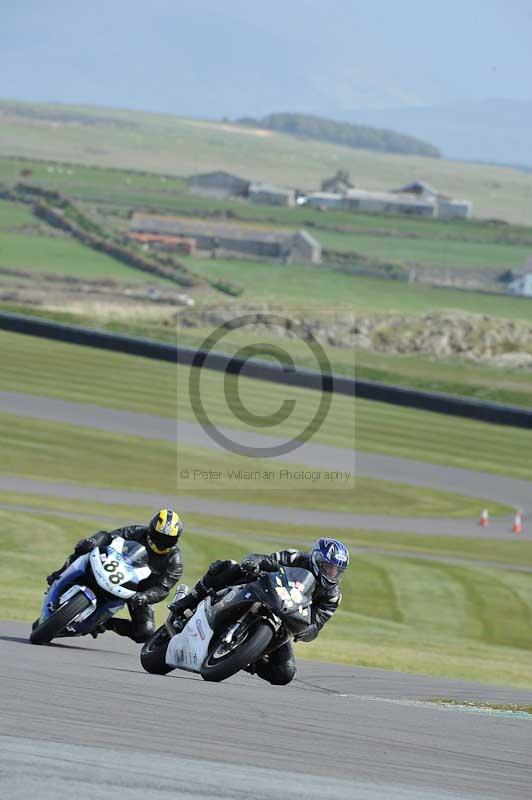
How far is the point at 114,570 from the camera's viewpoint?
12.6m

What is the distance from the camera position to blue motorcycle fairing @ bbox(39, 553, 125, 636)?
12.6 m

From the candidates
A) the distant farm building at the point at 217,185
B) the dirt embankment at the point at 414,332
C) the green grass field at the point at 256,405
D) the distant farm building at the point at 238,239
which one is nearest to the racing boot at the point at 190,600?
the green grass field at the point at 256,405

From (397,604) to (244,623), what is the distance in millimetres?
13346

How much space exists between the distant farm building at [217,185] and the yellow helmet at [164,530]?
16956 cm

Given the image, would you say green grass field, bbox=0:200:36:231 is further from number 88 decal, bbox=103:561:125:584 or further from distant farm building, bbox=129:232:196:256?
number 88 decal, bbox=103:561:125:584

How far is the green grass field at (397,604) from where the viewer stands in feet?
58.5

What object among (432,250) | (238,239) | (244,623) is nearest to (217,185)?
(432,250)

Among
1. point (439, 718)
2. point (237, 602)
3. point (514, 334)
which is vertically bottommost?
point (514, 334)

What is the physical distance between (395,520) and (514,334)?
48.6 meters

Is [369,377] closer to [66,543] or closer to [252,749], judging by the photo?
[66,543]

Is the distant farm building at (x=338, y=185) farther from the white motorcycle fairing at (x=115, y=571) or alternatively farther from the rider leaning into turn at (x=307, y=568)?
the rider leaning into turn at (x=307, y=568)

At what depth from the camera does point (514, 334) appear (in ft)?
263

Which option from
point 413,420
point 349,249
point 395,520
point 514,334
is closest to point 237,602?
point 395,520

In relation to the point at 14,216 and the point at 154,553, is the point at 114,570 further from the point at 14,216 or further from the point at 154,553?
the point at 14,216
